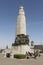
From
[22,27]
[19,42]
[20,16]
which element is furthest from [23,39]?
[20,16]

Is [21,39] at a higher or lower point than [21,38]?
lower

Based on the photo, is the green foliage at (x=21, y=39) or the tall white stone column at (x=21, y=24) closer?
the green foliage at (x=21, y=39)

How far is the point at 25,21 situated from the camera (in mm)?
32875

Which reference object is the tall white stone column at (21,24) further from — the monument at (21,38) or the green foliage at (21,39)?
the green foliage at (21,39)

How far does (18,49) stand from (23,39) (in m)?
2.16

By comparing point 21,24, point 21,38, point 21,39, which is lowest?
point 21,39

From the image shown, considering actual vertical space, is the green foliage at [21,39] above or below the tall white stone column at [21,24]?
below

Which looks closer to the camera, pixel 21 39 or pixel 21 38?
pixel 21 39

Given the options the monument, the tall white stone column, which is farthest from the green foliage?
the tall white stone column

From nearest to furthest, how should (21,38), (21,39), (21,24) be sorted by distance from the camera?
(21,39) → (21,38) → (21,24)

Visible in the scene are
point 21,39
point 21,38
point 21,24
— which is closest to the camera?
point 21,39

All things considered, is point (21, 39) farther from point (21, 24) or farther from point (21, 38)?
point (21, 24)

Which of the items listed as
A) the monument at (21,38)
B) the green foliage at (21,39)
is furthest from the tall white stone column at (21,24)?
the green foliage at (21,39)

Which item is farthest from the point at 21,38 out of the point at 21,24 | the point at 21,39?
the point at 21,24
